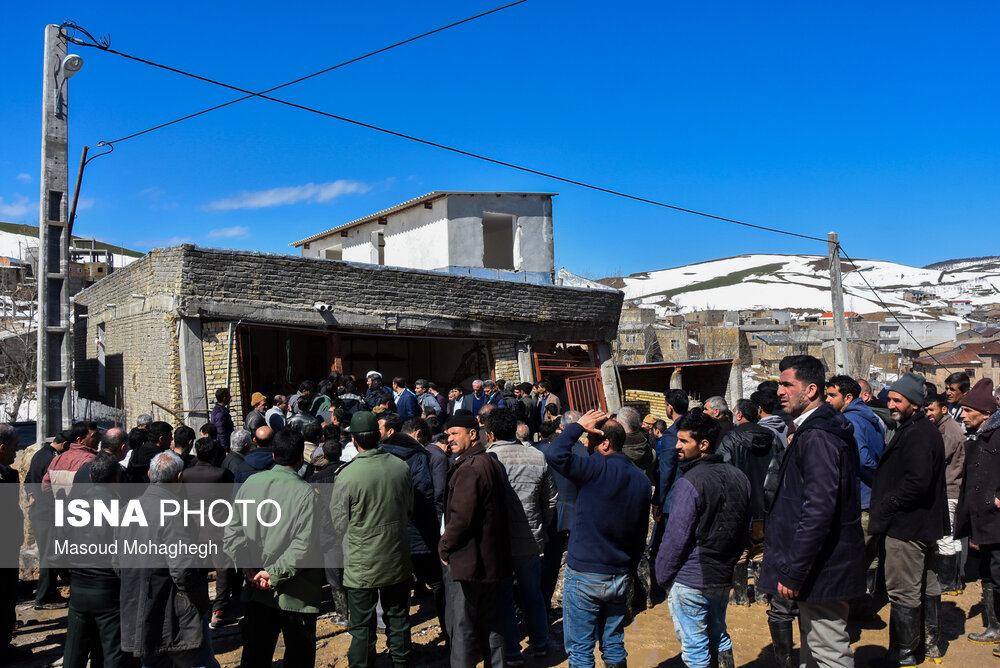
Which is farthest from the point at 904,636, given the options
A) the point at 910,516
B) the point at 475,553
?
the point at 475,553

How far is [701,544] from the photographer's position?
3832mm

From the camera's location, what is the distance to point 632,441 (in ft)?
20.5

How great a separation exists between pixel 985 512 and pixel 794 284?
125484 millimetres

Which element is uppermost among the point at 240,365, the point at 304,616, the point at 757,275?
the point at 757,275

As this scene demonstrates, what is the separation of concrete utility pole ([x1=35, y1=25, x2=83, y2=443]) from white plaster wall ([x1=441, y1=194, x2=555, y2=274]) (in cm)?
1169

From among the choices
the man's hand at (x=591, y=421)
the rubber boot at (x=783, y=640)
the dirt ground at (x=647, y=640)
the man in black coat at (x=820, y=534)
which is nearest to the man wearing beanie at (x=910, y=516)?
the dirt ground at (x=647, y=640)

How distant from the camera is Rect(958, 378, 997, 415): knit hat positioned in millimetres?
5719

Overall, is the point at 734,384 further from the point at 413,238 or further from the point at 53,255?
the point at 53,255

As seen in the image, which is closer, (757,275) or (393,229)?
(393,229)

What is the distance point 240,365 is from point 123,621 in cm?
781

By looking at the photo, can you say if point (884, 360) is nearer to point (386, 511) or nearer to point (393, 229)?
point (393, 229)

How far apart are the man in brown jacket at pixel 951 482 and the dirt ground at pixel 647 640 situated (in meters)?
0.36

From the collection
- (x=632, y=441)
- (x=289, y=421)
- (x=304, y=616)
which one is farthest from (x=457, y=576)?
(x=289, y=421)

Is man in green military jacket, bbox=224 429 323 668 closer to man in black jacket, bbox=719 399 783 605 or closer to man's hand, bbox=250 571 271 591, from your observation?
man's hand, bbox=250 571 271 591
